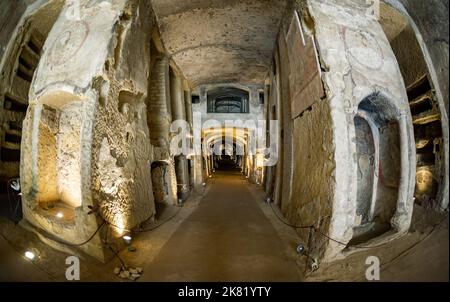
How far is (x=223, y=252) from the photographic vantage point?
451 centimetres

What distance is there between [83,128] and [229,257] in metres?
3.69

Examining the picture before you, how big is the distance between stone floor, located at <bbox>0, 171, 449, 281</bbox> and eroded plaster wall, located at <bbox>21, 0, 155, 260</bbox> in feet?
1.43

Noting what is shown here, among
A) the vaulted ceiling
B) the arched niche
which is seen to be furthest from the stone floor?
the arched niche

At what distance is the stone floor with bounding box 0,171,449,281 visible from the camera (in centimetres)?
299

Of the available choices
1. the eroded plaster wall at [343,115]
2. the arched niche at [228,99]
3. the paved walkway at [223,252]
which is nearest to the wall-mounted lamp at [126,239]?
the paved walkway at [223,252]

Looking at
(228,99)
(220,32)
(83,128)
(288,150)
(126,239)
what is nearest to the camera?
(83,128)

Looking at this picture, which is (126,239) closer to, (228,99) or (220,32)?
(220,32)

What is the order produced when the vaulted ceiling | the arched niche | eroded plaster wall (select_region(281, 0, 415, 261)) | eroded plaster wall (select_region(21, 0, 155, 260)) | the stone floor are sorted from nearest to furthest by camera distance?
the stone floor < eroded plaster wall (select_region(281, 0, 415, 261)) < eroded plaster wall (select_region(21, 0, 155, 260)) < the vaulted ceiling < the arched niche

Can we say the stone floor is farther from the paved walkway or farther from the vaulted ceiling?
the vaulted ceiling

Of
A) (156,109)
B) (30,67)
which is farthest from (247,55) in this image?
(30,67)

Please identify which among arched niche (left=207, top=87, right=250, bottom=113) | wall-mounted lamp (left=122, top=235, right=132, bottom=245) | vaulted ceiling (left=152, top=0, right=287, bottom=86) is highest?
vaulted ceiling (left=152, top=0, right=287, bottom=86)

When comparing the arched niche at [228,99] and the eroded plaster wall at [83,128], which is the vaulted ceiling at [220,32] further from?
the arched niche at [228,99]

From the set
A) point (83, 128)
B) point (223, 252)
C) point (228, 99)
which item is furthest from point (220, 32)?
point (228, 99)
